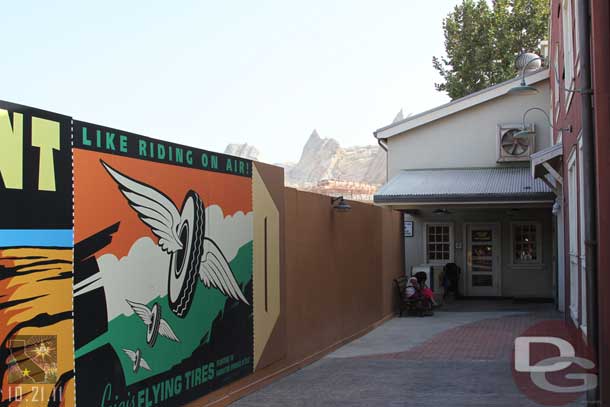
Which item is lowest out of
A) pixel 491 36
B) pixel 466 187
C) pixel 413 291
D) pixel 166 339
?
pixel 413 291

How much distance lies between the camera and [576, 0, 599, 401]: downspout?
6754mm

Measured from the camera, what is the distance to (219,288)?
779 centimetres

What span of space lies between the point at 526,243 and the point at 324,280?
1151 cm

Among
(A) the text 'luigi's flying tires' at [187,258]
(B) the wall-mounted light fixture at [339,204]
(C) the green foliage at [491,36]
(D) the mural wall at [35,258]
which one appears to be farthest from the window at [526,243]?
(D) the mural wall at [35,258]

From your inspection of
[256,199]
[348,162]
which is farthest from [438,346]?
[348,162]

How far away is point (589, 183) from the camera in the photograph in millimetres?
6883

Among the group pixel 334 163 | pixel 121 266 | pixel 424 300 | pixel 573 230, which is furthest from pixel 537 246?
pixel 334 163

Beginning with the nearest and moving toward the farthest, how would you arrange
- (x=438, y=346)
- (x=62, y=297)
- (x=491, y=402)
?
(x=62, y=297) → (x=491, y=402) → (x=438, y=346)

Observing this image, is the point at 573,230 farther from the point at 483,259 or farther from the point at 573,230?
the point at 483,259

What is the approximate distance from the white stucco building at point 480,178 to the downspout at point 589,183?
1302 centimetres

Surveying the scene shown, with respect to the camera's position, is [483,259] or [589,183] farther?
[483,259]

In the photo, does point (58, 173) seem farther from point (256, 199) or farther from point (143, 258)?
point (256, 199)

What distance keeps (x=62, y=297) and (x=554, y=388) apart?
5.42m

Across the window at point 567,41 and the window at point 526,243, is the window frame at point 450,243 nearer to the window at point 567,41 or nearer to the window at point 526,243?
the window at point 526,243
